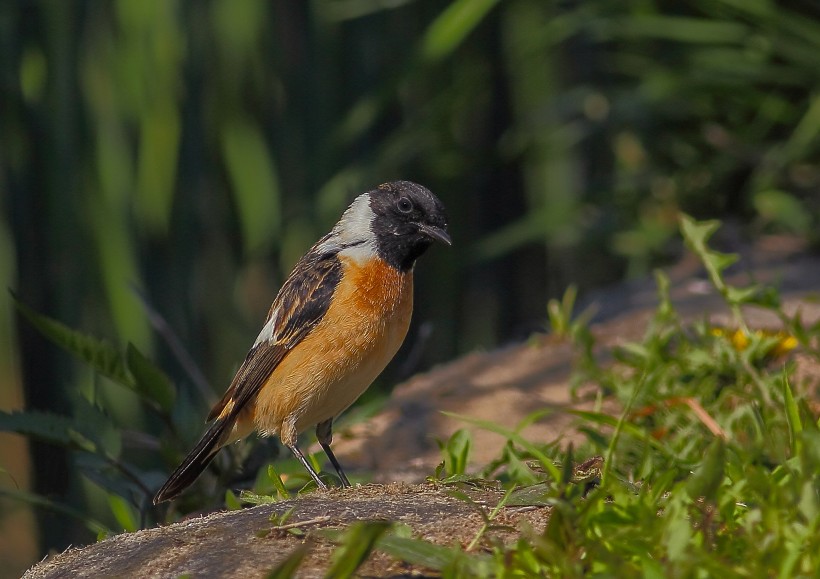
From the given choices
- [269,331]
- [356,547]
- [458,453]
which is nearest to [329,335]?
[269,331]

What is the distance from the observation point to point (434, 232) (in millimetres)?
4309

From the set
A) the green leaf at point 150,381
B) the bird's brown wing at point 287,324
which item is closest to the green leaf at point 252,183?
the bird's brown wing at point 287,324

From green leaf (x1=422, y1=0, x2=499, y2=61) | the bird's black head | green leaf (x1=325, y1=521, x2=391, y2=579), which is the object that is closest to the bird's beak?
the bird's black head

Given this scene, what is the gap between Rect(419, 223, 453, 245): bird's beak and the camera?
14.0ft

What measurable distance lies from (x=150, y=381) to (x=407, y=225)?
1.06 metres

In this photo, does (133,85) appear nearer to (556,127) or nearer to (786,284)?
(556,127)

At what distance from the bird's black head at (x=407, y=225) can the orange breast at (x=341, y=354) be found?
0.14 m

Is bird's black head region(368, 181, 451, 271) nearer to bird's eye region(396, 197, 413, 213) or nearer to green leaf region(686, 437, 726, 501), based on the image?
bird's eye region(396, 197, 413, 213)

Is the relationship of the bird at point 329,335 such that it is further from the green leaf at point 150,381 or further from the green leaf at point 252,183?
the green leaf at point 252,183

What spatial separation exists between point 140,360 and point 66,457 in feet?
7.49

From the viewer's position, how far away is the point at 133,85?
5.75m

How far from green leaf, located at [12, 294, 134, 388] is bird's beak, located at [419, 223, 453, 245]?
1.14m

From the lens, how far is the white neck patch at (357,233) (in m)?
4.33

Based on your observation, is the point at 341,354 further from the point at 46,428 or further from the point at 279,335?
the point at 46,428
